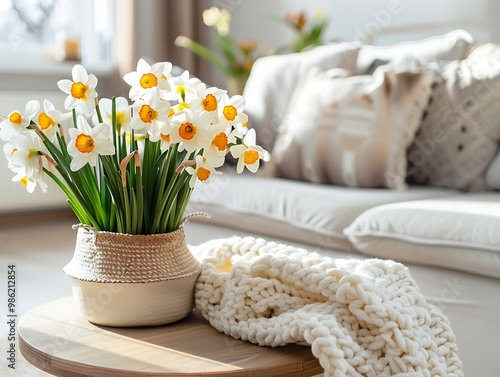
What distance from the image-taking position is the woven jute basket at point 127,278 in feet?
3.41

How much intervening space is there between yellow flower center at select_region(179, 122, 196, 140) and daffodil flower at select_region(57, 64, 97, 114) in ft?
0.45

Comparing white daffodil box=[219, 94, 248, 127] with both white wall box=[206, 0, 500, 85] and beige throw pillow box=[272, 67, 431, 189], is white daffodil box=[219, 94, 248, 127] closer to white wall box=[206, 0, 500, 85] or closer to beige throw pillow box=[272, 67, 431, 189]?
beige throw pillow box=[272, 67, 431, 189]

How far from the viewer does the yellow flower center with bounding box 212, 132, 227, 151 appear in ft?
3.40

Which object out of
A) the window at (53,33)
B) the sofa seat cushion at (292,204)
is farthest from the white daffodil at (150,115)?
the window at (53,33)

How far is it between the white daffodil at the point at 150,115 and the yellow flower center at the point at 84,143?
62 mm

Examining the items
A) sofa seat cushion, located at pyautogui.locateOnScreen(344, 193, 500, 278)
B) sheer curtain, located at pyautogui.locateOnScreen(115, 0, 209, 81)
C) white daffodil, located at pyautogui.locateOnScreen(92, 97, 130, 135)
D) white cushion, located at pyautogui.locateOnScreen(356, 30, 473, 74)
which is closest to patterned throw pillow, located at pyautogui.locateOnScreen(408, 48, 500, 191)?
white cushion, located at pyautogui.locateOnScreen(356, 30, 473, 74)

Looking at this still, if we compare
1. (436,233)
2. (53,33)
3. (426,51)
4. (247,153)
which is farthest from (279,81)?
(247,153)

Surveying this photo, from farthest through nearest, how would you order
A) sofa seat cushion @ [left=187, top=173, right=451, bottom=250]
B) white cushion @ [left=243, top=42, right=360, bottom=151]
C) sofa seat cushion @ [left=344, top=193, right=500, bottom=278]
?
white cushion @ [left=243, top=42, right=360, bottom=151], sofa seat cushion @ [left=187, top=173, right=451, bottom=250], sofa seat cushion @ [left=344, top=193, right=500, bottom=278]

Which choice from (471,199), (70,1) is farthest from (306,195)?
(70,1)

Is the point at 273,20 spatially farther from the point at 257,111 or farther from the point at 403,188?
the point at 403,188

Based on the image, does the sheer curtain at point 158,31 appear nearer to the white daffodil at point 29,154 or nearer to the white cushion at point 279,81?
the white cushion at point 279,81

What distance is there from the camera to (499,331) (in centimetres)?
155

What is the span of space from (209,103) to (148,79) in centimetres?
10

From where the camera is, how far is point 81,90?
3.38ft
